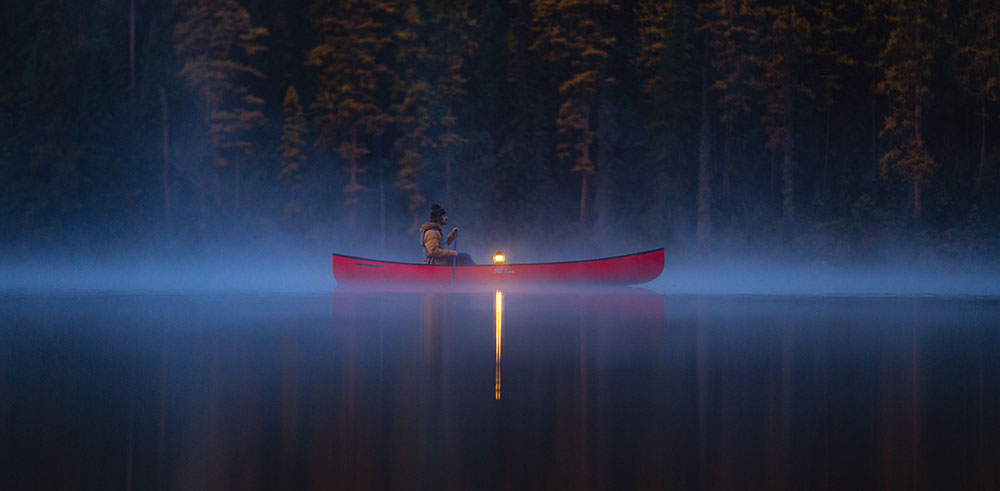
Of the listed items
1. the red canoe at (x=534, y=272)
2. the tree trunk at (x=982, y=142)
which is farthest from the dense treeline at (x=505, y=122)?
the red canoe at (x=534, y=272)

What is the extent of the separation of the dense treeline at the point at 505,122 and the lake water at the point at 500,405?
26312 mm

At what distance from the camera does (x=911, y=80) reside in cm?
3881

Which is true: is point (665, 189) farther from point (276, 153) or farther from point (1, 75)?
point (1, 75)

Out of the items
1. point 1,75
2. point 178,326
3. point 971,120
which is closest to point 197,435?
point 178,326

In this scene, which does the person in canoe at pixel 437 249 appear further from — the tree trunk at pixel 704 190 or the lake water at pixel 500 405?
the tree trunk at pixel 704 190

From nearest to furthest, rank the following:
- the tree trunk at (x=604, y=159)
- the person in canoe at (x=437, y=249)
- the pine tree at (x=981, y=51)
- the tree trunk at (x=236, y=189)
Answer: the person in canoe at (x=437, y=249), the pine tree at (x=981, y=51), the tree trunk at (x=604, y=159), the tree trunk at (x=236, y=189)

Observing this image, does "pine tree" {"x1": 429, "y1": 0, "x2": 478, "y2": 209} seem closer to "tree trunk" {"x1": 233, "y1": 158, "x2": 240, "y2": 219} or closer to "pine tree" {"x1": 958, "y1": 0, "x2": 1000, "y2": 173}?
"tree trunk" {"x1": 233, "y1": 158, "x2": 240, "y2": 219}

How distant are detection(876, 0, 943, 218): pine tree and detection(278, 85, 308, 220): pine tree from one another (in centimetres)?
2564

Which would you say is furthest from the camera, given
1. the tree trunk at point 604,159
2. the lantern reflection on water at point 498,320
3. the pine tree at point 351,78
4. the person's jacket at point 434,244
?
the pine tree at point 351,78

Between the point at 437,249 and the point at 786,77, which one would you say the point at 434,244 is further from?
the point at 786,77

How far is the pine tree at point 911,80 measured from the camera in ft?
125

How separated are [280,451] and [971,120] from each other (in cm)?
4794

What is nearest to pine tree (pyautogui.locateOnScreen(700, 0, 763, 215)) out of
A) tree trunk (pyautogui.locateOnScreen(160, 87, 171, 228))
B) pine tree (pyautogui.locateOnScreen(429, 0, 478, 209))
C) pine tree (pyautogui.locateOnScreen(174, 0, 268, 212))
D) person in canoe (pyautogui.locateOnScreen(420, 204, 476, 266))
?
pine tree (pyautogui.locateOnScreen(429, 0, 478, 209))

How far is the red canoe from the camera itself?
75.3 ft
